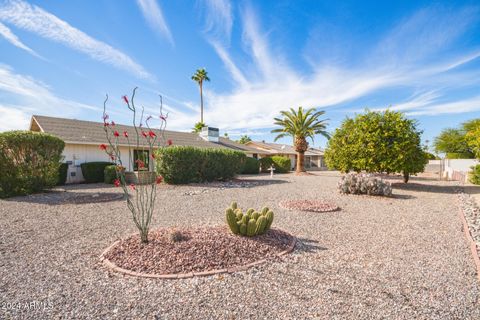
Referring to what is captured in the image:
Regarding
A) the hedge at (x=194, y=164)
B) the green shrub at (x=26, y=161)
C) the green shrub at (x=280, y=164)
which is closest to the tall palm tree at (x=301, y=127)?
the green shrub at (x=280, y=164)

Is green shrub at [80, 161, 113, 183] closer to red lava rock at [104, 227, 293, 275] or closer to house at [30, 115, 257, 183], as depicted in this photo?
house at [30, 115, 257, 183]

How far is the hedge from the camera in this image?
13883mm

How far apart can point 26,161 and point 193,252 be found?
10.8 m

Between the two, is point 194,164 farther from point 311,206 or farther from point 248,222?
point 248,222

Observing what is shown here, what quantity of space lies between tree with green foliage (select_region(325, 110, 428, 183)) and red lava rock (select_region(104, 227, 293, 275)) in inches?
403

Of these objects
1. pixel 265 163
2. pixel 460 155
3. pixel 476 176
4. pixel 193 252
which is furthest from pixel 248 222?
pixel 460 155

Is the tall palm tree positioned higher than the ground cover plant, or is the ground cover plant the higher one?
the tall palm tree

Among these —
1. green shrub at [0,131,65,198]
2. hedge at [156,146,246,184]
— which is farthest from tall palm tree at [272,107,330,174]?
green shrub at [0,131,65,198]

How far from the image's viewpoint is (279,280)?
3.50 m

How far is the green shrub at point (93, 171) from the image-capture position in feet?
50.2

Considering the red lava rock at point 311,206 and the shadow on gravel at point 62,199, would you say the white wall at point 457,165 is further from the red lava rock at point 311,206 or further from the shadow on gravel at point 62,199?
the shadow on gravel at point 62,199

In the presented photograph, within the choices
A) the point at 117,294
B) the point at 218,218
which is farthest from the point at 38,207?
the point at 117,294

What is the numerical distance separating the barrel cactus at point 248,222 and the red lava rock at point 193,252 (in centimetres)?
12

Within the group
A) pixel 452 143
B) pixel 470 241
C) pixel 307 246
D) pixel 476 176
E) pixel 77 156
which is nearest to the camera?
pixel 307 246
